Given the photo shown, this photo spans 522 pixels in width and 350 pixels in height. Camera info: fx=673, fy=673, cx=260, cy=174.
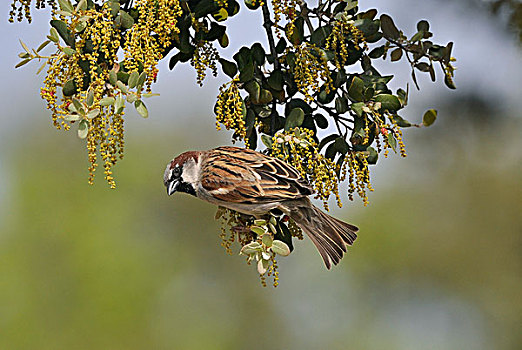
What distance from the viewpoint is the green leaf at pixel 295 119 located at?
0.99m

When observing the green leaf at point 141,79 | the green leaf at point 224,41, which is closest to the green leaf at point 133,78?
the green leaf at point 141,79

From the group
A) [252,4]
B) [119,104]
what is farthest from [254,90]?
[119,104]

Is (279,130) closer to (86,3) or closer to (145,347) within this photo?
(86,3)

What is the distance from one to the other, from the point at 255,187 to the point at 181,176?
11 cm

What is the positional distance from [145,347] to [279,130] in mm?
2426

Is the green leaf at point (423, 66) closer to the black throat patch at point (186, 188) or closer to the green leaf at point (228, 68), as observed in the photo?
the green leaf at point (228, 68)

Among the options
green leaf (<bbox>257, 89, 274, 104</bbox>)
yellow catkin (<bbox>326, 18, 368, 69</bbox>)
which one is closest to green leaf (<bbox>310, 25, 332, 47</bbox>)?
yellow catkin (<bbox>326, 18, 368, 69</bbox>)

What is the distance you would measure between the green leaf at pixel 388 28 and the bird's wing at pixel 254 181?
0.30 metres

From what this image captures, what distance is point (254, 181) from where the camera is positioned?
0.92 metres

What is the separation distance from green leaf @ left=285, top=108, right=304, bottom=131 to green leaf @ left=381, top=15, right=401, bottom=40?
8.2 inches

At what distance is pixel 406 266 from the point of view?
311cm

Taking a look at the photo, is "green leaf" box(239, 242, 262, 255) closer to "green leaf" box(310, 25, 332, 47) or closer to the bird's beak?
the bird's beak

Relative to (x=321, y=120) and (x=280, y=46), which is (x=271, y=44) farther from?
(x=321, y=120)

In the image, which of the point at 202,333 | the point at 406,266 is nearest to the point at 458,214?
the point at 406,266
